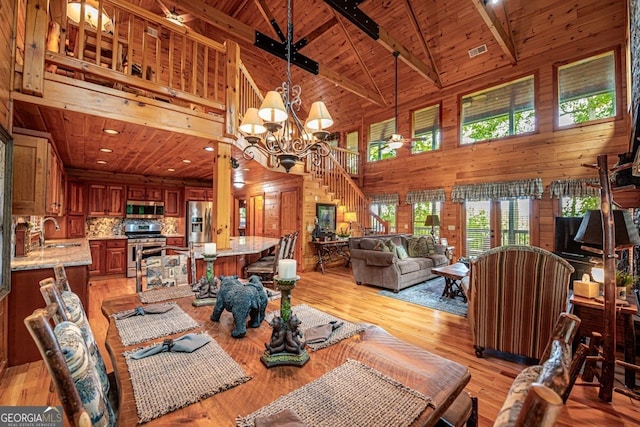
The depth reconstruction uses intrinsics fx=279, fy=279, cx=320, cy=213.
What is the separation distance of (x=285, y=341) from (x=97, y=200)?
667cm

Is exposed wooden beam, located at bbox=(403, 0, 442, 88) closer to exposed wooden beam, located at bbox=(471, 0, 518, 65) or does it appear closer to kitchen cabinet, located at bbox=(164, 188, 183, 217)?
exposed wooden beam, located at bbox=(471, 0, 518, 65)

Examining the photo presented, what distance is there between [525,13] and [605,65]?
A: 174 centimetres

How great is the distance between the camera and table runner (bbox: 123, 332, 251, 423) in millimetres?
849

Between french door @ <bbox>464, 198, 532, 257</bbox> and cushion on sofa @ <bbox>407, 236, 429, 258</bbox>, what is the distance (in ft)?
4.39

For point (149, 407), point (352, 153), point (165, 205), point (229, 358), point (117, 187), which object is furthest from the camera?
point (352, 153)

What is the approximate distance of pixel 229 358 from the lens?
3.67ft

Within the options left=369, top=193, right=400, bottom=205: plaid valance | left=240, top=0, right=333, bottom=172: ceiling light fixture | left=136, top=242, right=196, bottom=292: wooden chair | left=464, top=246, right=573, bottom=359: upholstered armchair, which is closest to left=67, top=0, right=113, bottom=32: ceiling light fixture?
left=240, top=0, right=333, bottom=172: ceiling light fixture

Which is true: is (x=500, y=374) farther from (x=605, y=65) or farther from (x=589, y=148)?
(x=605, y=65)

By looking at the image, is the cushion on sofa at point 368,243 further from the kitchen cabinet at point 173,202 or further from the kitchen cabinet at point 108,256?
the kitchen cabinet at point 108,256

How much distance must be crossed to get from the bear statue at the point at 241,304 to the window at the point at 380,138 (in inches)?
290

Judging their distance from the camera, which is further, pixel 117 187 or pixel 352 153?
pixel 352 153

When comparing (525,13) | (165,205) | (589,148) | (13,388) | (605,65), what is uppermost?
(525,13)

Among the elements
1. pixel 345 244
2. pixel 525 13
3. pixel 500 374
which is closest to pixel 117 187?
pixel 345 244

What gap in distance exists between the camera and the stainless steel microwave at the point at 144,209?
6.26m
